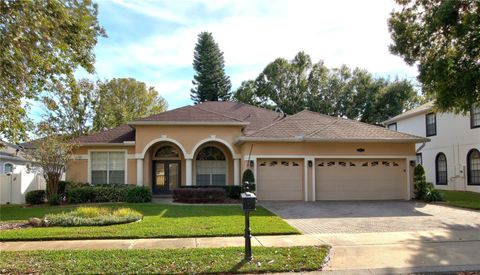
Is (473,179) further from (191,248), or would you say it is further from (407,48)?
(191,248)

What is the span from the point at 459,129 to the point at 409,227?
16.5 m

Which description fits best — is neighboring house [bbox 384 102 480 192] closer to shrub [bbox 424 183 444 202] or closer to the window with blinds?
shrub [bbox 424 183 444 202]

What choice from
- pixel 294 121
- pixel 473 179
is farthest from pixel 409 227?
pixel 473 179

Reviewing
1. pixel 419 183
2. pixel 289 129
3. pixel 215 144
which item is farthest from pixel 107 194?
pixel 419 183

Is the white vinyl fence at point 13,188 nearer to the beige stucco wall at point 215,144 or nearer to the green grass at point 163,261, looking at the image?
the beige stucco wall at point 215,144

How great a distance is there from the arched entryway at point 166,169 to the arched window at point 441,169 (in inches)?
693

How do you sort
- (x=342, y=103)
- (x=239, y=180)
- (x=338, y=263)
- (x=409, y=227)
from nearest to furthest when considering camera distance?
(x=338, y=263) < (x=409, y=227) < (x=239, y=180) < (x=342, y=103)

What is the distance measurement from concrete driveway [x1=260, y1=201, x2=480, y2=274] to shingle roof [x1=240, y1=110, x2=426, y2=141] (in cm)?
326

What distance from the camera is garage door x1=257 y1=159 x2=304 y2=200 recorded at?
66.2ft

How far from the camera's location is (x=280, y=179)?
800 inches

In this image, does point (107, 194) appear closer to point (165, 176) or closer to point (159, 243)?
point (165, 176)

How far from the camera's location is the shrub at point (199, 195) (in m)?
19.8

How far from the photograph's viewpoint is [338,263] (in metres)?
8.04

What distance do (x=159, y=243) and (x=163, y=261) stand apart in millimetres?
1976
